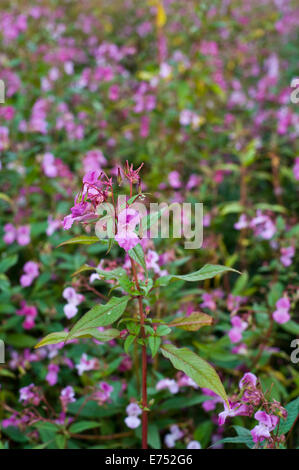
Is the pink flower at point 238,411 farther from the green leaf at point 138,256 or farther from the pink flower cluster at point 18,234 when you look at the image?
the pink flower cluster at point 18,234

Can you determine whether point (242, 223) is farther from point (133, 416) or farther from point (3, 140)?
point (3, 140)

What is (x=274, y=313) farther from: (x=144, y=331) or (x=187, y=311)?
(x=144, y=331)

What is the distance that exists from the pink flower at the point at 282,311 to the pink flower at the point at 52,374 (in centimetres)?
73

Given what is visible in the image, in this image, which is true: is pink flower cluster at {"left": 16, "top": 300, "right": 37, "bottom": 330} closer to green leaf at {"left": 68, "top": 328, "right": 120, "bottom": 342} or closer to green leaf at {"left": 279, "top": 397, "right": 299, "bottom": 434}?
green leaf at {"left": 68, "top": 328, "right": 120, "bottom": 342}

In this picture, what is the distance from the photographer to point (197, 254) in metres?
2.12

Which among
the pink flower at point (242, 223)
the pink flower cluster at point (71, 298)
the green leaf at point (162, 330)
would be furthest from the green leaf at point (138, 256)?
the pink flower at point (242, 223)

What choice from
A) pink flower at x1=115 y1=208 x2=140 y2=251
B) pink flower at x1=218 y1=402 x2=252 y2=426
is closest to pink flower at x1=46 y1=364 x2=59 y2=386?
pink flower at x1=218 y1=402 x2=252 y2=426

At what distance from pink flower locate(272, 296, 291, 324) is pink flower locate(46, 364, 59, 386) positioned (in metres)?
0.73

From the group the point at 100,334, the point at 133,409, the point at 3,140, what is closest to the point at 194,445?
the point at 133,409

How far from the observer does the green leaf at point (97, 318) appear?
900 millimetres

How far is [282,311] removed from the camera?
4.59 ft

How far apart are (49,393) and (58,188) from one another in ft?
2.95

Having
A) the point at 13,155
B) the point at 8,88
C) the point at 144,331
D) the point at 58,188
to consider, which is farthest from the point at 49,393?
the point at 8,88

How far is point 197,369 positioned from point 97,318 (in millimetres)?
220
